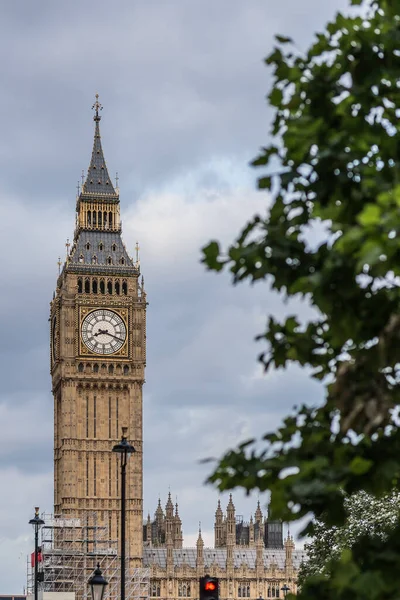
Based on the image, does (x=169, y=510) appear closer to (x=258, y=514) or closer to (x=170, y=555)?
(x=170, y=555)

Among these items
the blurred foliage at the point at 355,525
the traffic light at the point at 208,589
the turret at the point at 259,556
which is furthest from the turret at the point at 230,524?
the traffic light at the point at 208,589

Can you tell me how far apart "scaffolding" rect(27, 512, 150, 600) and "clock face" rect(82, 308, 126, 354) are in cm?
1372

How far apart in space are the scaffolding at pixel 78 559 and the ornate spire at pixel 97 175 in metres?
28.6

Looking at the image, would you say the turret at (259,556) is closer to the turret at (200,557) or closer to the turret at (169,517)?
the turret at (200,557)

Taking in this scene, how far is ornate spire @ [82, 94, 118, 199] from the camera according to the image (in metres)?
132

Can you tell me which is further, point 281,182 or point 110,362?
point 110,362

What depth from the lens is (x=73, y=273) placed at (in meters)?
127

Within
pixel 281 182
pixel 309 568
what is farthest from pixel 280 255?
pixel 309 568

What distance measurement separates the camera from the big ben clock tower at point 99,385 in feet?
402

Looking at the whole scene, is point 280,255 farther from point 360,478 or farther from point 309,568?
point 309,568

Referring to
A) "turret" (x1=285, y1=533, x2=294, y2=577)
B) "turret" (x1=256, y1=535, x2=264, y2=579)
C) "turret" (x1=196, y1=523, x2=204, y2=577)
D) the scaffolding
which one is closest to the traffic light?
the scaffolding

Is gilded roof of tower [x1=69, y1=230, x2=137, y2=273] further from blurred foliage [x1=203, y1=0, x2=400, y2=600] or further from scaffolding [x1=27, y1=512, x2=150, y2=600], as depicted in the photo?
blurred foliage [x1=203, y1=0, x2=400, y2=600]

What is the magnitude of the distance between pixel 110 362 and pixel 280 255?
4445 inches

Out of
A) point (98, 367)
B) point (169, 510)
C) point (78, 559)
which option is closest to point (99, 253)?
point (98, 367)
